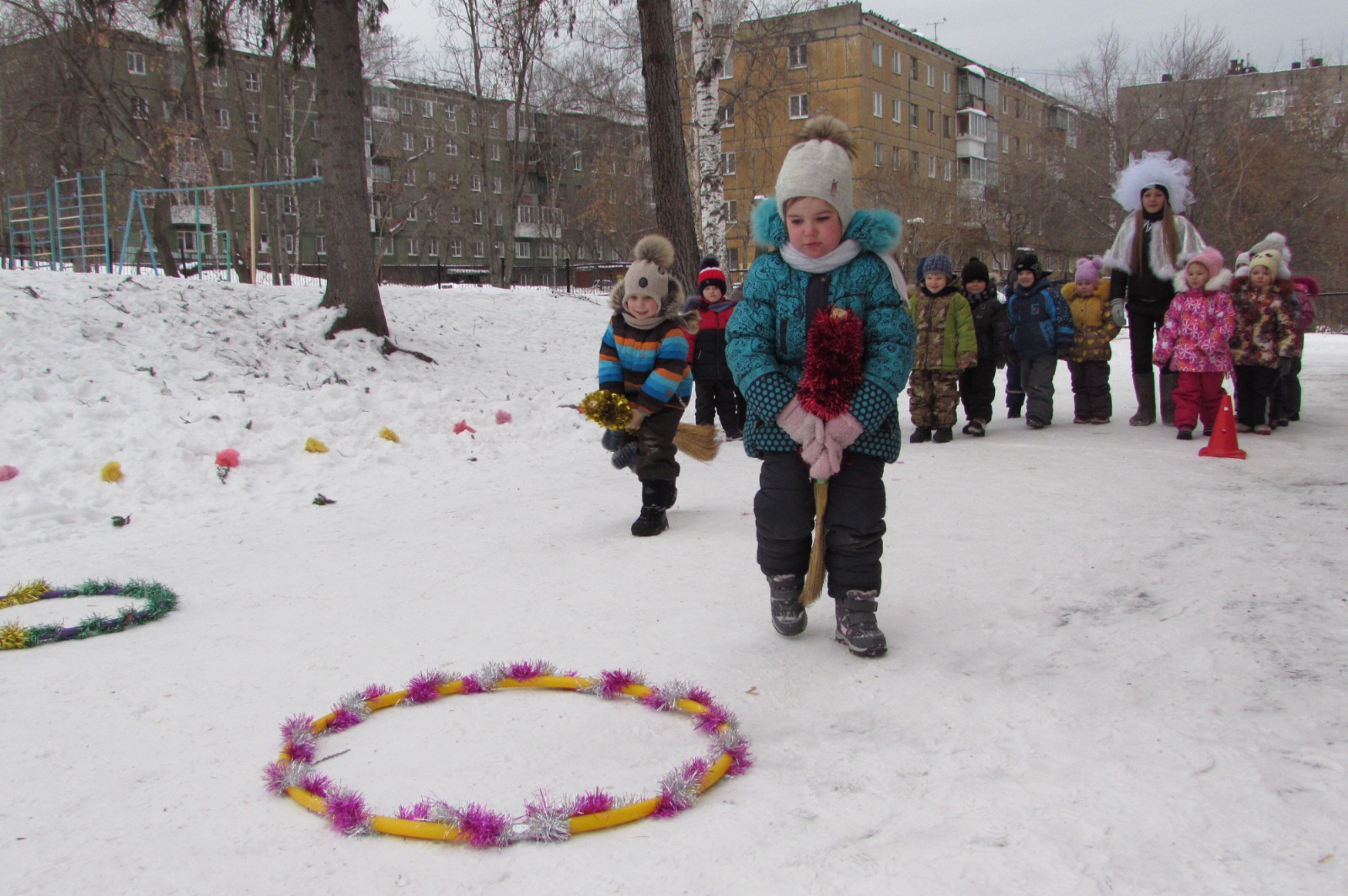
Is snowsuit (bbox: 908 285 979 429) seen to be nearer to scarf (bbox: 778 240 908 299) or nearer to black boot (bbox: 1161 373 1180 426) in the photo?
black boot (bbox: 1161 373 1180 426)

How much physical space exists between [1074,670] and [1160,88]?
3917cm

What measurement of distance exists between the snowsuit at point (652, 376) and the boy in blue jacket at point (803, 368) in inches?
71.1

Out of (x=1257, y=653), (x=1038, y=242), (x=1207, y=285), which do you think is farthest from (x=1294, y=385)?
(x=1038, y=242)

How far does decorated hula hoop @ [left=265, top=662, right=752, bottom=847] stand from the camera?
A: 2535 mm

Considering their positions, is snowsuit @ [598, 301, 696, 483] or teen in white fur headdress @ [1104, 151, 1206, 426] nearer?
snowsuit @ [598, 301, 696, 483]

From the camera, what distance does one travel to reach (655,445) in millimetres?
5934

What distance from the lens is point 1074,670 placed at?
3.60 metres

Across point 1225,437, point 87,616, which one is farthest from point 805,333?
point 1225,437

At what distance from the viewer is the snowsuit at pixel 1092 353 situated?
9992mm

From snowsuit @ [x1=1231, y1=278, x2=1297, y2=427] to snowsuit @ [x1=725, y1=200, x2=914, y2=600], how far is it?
6008mm

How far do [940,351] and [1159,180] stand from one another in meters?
2.51


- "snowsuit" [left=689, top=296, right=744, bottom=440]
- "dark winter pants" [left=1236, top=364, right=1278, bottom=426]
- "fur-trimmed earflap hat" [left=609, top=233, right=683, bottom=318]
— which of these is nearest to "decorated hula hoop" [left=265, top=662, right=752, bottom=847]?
"fur-trimmed earflap hat" [left=609, top=233, right=683, bottom=318]

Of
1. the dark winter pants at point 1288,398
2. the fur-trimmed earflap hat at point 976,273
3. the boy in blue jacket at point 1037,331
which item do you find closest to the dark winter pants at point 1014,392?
the boy in blue jacket at point 1037,331

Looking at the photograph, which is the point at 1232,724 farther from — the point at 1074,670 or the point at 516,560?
the point at 516,560
